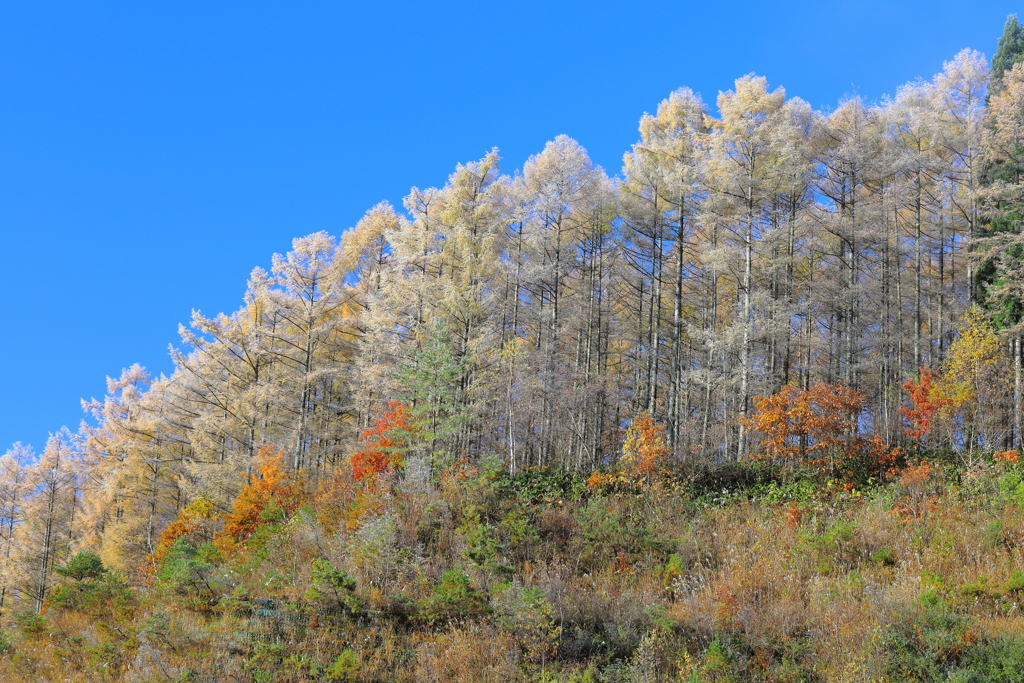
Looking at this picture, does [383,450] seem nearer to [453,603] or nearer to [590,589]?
[453,603]

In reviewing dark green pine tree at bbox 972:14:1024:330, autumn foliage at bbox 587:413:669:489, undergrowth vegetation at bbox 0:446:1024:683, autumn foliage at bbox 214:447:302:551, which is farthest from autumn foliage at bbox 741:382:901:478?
autumn foliage at bbox 214:447:302:551

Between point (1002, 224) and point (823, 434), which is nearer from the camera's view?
point (823, 434)

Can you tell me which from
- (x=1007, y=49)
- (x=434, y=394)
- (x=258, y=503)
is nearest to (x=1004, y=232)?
(x=1007, y=49)

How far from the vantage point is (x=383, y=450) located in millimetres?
16781

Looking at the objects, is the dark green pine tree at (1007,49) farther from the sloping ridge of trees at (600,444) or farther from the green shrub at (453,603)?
the green shrub at (453,603)

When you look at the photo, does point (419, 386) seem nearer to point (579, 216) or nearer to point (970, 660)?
point (579, 216)

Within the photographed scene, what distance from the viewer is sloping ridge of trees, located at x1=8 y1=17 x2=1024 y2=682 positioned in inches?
352

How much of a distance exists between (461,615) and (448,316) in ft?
39.4

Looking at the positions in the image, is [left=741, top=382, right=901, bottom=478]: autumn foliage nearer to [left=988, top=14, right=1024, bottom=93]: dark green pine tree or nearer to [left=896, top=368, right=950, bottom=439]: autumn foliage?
[left=896, top=368, right=950, bottom=439]: autumn foliage

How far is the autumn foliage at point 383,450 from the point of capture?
55.0ft

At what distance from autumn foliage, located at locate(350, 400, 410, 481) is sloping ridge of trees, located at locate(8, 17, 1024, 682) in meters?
0.10

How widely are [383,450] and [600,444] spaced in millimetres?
7347

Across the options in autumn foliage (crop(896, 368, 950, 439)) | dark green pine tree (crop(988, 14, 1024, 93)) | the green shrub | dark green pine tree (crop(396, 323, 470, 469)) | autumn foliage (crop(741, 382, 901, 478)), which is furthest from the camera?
dark green pine tree (crop(988, 14, 1024, 93))

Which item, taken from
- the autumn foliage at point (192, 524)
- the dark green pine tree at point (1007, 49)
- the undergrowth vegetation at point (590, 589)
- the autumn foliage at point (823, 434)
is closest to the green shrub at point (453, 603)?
the undergrowth vegetation at point (590, 589)
